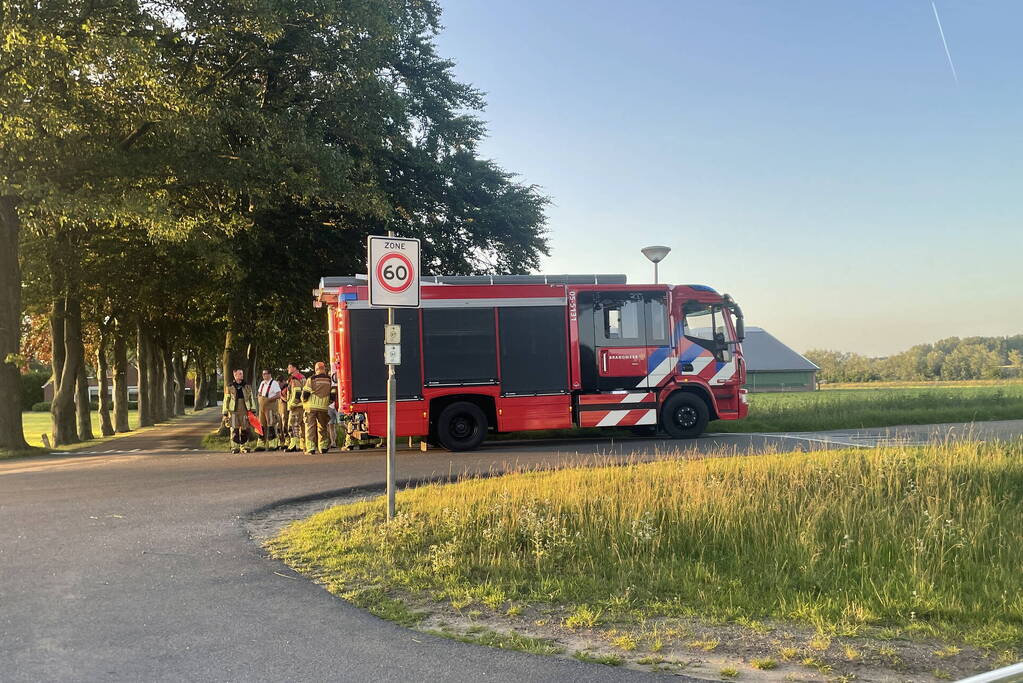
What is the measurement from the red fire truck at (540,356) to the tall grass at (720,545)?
598 centimetres

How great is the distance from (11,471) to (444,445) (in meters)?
7.35

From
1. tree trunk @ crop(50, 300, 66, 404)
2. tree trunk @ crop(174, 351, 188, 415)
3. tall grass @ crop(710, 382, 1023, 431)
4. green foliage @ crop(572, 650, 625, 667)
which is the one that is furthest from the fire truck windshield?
tree trunk @ crop(174, 351, 188, 415)

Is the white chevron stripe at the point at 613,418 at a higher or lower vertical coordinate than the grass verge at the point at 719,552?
higher

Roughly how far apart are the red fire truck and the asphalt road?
4.07 meters

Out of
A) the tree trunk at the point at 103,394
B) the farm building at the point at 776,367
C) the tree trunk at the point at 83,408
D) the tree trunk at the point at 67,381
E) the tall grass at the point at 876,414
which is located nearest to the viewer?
the tall grass at the point at 876,414

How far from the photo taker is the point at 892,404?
81.0 feet

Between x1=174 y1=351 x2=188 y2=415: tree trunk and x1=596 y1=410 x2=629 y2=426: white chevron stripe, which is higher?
x1=174 y1=351 x2=188 y2=415: tree trunk

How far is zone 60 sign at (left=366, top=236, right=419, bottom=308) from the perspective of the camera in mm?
7906

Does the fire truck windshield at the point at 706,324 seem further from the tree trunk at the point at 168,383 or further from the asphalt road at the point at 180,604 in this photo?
the tree trunk at the point at 168,383

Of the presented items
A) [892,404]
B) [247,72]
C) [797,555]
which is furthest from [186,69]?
[892,404]

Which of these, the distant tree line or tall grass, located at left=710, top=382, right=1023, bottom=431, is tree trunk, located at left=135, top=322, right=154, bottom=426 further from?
the distant tree line

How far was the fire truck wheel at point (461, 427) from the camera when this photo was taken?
15602 millimetres

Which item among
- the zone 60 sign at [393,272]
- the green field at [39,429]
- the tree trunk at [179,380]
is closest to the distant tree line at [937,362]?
the tree trunk at [179,380]

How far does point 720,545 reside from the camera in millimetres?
6938
